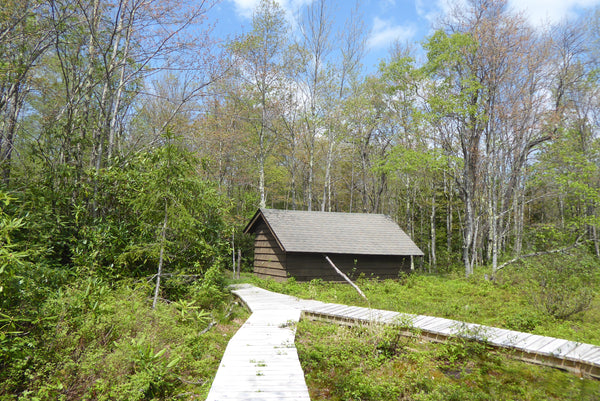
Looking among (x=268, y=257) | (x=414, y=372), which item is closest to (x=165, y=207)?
(x=414, y=372)

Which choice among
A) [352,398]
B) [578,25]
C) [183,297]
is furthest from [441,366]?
[578,25]

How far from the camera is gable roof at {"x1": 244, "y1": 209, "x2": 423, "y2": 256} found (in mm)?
15984

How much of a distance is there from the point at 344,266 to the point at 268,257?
13.7 ft

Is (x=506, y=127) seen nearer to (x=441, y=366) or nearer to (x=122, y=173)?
(x=441, y=366)

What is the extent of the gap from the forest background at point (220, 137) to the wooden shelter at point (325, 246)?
2750 millimetres

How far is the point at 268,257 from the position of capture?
17.8m

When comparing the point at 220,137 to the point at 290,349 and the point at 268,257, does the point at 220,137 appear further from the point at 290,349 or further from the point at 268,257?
the point at 290,349

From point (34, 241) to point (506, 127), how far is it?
19550mm

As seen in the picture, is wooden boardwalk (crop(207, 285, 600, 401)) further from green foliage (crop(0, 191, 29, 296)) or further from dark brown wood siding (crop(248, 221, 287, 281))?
dark brown wood siding (crop(248, 221, 287, 281))

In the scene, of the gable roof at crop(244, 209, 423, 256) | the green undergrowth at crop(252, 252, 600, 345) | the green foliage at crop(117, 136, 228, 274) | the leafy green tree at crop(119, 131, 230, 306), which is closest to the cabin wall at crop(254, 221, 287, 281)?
the gable roof at crop(244, 209, 423, 256)

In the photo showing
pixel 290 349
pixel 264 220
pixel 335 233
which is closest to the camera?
pixel 290 349

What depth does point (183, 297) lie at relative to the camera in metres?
10.2

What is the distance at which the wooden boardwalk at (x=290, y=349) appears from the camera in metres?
4.58

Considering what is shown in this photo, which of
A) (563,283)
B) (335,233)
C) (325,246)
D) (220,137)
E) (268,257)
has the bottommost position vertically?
(563,283)
